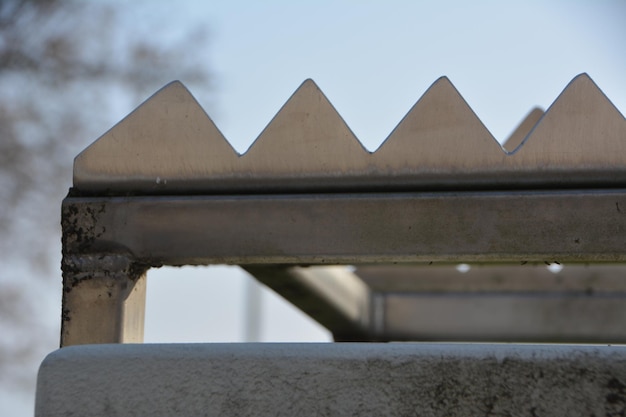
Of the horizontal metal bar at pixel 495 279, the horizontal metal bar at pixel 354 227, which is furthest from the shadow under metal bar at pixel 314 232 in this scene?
the horizontal metal bar at pixel 495 279

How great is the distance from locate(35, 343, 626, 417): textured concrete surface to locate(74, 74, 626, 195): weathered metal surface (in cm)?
26

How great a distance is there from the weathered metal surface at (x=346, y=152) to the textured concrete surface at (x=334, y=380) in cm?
26

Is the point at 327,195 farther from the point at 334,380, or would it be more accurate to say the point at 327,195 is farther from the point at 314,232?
the point at 334,380

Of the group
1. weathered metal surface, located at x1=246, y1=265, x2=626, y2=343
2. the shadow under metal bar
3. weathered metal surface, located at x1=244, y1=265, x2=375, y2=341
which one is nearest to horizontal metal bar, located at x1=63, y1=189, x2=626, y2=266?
the shadow under metal bar

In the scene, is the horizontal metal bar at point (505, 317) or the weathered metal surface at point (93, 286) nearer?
the weathered metal surface at point (93, 286)

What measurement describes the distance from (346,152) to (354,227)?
0.33ft

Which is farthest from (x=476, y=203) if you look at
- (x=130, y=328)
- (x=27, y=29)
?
(x=27, y=29)

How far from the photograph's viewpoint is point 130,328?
1.23m

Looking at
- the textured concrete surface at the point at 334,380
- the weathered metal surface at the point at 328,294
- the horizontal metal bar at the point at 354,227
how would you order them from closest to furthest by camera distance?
the textured concrete surface at the point at 334,380 → the horizontal metal bar at the point at 354,227 → the weathered metal surface at the point at 328,294

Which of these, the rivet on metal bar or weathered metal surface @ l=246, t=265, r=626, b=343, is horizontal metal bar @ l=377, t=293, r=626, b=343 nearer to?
weathered metal surface @ l=246, t=265, r=626, b=343

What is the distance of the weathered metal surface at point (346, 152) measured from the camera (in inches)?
46.6

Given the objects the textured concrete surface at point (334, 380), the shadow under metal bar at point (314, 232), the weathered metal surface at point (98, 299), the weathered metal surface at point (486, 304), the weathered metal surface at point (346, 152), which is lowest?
the textured concrete surface at point (334, 380)

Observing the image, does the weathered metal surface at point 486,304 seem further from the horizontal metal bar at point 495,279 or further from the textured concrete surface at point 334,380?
the textured concrete surface at point 334,380

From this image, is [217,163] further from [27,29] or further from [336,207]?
[27,29]
